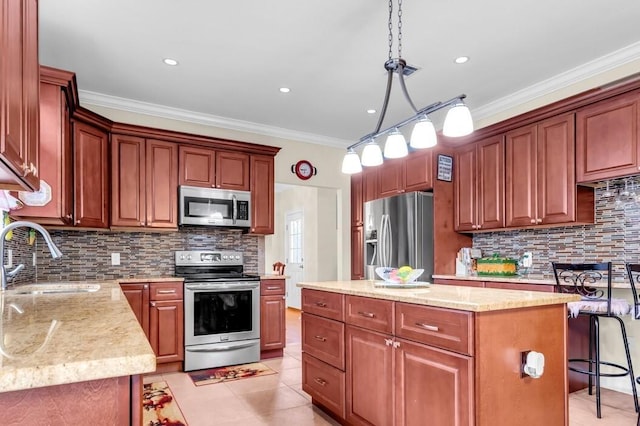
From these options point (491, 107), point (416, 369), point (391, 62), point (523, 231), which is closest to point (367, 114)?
point (491, 107)

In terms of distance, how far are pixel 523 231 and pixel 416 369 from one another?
270 centimetres

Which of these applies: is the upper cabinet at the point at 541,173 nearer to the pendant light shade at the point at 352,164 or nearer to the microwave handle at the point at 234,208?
the pendant light shade at the point at 352,164

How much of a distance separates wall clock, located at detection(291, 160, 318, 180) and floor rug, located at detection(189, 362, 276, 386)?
7.70 feet

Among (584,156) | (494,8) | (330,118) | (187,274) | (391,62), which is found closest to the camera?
(391,62)

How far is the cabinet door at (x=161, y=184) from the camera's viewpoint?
13.4ft

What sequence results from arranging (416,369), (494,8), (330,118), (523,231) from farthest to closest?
(330,118), (523,231), (494,8), (416,369)

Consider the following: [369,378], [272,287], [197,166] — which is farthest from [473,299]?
[197,166]

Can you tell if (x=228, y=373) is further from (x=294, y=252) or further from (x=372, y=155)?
(x=294, y=252)

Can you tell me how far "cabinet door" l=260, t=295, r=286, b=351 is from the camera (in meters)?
4.29

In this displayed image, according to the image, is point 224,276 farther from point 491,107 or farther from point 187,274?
point 491,107

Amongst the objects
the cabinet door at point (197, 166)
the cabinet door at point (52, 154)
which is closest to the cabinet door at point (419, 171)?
the cabinet door at point (197, 166)

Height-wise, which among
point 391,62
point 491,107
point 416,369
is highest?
point 491,107

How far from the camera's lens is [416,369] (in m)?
1.95

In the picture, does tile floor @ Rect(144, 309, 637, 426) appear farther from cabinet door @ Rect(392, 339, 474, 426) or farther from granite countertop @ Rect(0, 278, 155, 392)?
granite countertop @ Rect(0, 278, 155, 392)
